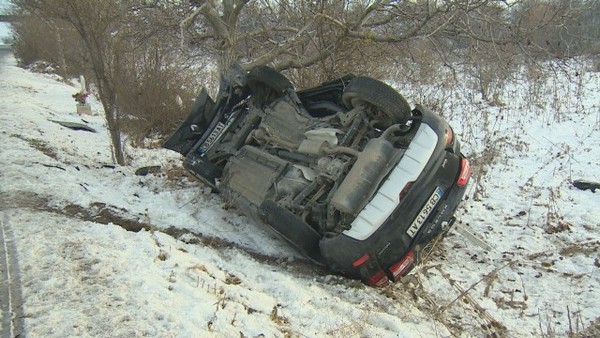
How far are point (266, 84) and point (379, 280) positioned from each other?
2.68 meters

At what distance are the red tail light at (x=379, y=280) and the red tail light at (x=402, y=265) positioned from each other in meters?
0.08

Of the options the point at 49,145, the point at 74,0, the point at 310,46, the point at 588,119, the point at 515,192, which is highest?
the point at 588,119

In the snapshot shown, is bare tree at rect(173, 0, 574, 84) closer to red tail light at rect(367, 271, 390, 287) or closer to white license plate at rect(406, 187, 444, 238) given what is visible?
white license plate at rect(406, 187, 444, 238)

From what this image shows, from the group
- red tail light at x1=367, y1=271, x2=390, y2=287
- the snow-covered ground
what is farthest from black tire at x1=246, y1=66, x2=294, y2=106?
red tail light at x1=367, y1=271, x2=390, y2=287

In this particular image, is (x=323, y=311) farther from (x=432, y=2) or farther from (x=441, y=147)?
(x=432, y=2)

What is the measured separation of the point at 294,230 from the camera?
3893 mm

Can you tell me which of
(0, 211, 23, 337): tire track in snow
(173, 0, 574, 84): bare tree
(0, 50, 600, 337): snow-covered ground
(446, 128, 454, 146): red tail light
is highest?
(173, 0, 574, 84): bare tree

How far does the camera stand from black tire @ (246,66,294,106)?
5301mm

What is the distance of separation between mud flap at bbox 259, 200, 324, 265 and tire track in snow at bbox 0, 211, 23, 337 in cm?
186

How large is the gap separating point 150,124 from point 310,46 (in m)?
3.55

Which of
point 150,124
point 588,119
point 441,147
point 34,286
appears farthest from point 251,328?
point 588,119

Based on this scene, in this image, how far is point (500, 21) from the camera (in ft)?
22.9

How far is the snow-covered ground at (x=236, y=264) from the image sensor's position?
2705mm

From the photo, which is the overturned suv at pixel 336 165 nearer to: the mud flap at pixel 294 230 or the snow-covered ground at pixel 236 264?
the mud flap at pixel 294 230
